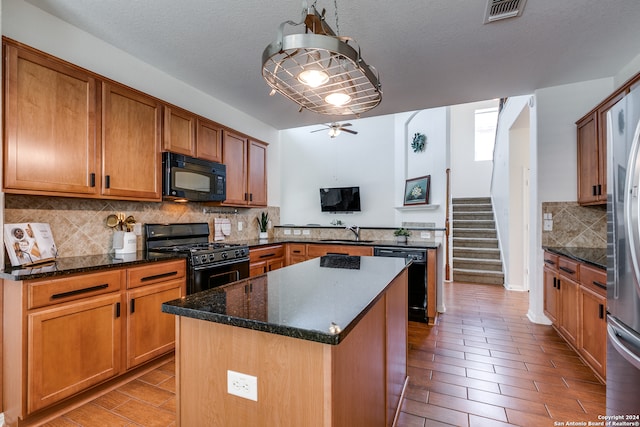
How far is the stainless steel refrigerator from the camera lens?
1295mm

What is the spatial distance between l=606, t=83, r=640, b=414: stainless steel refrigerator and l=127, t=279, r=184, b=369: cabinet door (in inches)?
112

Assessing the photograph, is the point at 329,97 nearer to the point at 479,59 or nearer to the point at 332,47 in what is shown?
the point at 332,47

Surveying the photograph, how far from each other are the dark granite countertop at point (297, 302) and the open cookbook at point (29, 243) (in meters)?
1.55

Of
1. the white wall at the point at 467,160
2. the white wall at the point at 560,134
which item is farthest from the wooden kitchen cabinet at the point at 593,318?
the white wall at the point at 467,160

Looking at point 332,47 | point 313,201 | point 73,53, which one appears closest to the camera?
point 332,47

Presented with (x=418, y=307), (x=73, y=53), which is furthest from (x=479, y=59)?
(x=73, y=53)

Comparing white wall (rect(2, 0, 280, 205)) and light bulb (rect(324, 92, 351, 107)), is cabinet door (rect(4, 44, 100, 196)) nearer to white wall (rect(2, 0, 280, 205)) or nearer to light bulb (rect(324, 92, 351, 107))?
white wall (rect(2, 0, 280, 205))

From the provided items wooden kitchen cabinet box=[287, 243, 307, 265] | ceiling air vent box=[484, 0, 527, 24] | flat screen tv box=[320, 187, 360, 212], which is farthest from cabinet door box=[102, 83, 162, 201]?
flat screen tv box=[320, 187, 360, 212]

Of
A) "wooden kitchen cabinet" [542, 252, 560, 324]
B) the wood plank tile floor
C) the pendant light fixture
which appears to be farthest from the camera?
"wooden kitchen cabinet" [542, 252, 560, 324]

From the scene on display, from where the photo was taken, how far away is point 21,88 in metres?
1.88

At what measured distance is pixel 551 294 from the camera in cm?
312

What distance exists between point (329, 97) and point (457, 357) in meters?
2.45

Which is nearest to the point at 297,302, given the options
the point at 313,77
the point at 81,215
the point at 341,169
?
the point at 313,77

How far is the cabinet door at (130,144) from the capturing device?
A: 7.79ft
